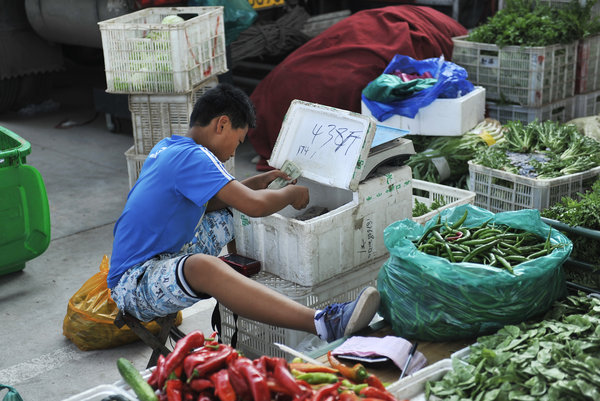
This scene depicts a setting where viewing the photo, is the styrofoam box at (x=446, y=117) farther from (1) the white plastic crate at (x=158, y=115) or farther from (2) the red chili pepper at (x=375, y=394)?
(2) the red chili pepper at (x=375, y=394)

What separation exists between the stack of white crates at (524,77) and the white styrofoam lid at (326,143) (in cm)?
312

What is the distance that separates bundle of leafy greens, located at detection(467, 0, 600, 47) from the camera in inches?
246

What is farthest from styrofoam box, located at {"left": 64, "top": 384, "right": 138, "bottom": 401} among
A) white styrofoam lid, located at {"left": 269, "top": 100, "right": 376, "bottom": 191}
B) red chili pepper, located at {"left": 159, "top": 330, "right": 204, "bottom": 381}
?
white styrofoam lid, located at {"left": 269, "top": 100, "right": 376, "bottom": 191}

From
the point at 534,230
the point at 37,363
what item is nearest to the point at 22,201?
the point at 37,363

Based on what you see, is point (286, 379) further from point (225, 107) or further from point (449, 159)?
point (449, 159)

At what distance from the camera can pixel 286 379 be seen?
2258 mm

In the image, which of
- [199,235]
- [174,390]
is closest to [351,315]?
[174,390]

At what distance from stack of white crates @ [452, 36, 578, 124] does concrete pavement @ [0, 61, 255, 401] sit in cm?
243

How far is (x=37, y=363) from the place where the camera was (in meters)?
4.10

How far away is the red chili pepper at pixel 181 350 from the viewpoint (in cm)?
240

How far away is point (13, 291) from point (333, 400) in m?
3.45

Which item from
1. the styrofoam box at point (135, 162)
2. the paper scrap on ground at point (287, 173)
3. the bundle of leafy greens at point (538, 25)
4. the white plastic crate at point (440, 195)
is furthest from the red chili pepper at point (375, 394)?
the bundle of leafy greens at point (538, 25)

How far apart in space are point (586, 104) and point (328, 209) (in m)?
3.89

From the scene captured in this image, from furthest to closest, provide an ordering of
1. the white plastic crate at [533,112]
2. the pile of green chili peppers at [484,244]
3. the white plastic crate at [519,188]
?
the white plastic crate at [533,112] → the white plastic crate at [519,188] → the pile of green chili peppers at [484,244]
